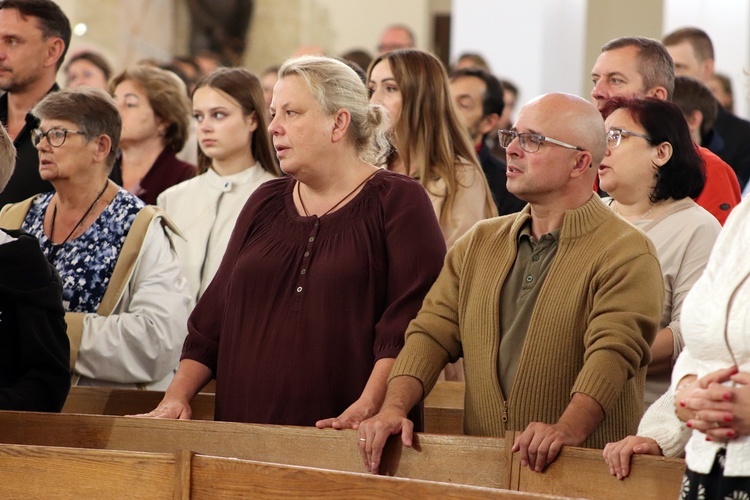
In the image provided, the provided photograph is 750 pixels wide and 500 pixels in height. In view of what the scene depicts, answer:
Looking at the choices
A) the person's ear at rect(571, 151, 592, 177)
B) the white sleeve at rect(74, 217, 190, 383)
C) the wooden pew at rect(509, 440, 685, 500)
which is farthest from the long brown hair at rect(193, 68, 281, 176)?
the wooden pew at rect(509, 440, 685, 500)

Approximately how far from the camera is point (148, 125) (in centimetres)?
543

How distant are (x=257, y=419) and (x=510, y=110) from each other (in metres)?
5.22

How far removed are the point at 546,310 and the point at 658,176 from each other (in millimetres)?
881

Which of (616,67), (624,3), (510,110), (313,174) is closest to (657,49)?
(616,67)

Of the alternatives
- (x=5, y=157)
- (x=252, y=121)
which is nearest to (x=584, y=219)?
(x=5, y=157)

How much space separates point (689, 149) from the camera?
3.64 m

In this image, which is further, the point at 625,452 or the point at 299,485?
the point at 625,452

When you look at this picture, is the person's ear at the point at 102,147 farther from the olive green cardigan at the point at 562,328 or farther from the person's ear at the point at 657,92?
the person's ear at the point at 657,92

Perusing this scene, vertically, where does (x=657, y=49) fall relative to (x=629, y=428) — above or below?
above

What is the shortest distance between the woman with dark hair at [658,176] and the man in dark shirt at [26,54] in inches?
92.2

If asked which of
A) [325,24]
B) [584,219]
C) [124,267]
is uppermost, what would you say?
[325,24]

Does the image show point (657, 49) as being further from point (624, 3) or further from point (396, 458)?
point (624, 3)

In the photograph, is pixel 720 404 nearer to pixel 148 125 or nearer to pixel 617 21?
pixel 148 125

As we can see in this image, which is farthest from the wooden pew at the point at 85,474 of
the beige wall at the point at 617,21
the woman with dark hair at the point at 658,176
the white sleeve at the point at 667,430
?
the beige wall at the point at 617,21
